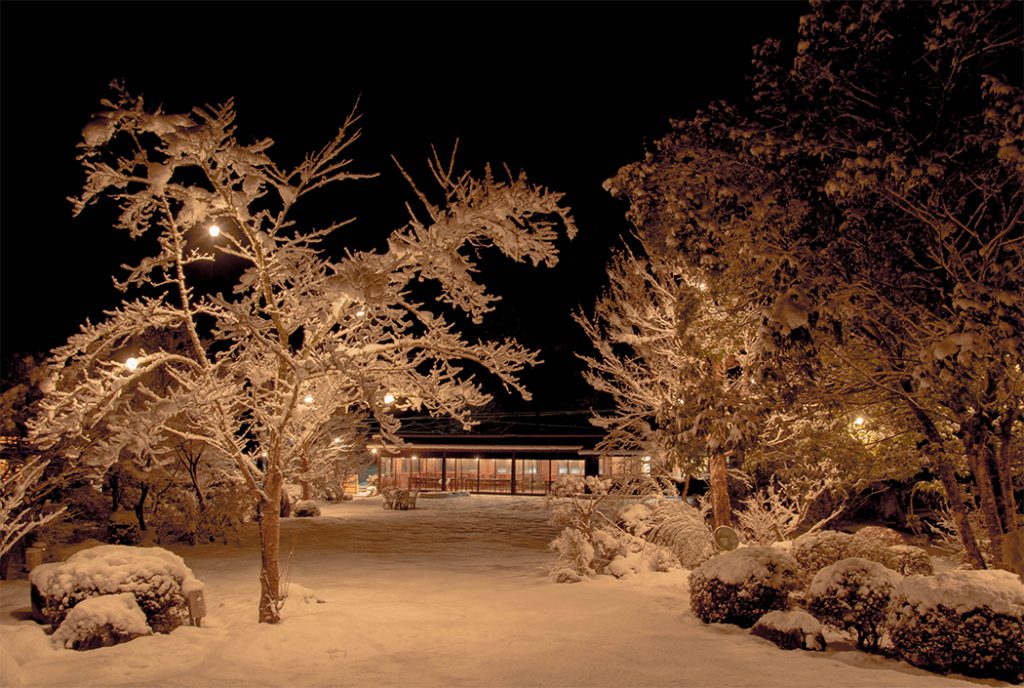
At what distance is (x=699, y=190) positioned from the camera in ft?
24.3

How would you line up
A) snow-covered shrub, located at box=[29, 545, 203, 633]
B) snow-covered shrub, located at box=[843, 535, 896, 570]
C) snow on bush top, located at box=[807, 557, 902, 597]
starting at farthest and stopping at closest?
snow-covered shrub, located at box=[843, 535, 896, 570] → snow-covered shrub, located at box=[29, 545, 203, 633] → snow on bush top, located at box=[807, 557, 902, 597]

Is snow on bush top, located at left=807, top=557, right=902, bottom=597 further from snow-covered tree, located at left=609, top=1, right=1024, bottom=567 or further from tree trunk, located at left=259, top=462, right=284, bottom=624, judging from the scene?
tree trunk, located at left=259, top=462, right=284, bottom=624

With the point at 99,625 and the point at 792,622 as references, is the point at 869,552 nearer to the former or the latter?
the point at 792,622

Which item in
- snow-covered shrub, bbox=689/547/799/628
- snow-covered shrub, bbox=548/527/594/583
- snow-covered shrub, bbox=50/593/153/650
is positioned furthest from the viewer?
snow-covered shrub, bbox=548/527/594/583

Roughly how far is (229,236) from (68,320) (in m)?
23.4

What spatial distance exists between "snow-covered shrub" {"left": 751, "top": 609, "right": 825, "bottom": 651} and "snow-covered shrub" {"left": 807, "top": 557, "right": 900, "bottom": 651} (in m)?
0.30

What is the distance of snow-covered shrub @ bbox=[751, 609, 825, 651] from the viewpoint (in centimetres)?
730

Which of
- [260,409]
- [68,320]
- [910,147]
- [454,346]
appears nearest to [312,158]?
[454,346]

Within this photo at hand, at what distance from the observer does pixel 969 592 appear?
248 inches

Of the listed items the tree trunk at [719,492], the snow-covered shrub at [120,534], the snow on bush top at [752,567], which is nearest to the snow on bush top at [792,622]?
the snow on bush top at [752,567]

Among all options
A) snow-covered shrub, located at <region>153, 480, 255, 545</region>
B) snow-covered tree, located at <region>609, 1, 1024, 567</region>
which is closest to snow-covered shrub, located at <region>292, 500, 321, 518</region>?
snow-covered shrub, located at <region>153, 480, 255, 545</region>

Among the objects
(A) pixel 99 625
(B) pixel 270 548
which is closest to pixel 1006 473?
(B) pixel 270 548

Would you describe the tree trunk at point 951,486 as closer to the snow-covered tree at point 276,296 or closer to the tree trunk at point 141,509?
the snow-covered tree at point 276,296

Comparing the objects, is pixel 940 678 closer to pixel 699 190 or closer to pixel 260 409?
pixel 699 190
